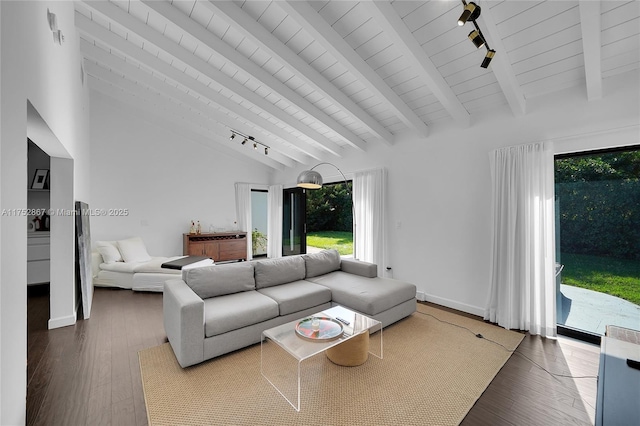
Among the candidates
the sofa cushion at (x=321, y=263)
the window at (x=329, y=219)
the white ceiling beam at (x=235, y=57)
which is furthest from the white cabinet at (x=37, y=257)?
the window at (x=329, y=219)

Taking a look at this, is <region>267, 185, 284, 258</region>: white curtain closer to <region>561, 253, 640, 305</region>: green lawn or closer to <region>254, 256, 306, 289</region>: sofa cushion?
<region>254, 256, 306, 289</region>: sofa cushion

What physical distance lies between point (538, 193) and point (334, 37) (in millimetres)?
2737

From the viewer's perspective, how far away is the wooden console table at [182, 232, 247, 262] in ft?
20.7

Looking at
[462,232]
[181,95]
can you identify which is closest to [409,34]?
[462,232]

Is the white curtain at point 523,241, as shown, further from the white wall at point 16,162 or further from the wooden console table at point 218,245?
the wooden console table at point 218,245

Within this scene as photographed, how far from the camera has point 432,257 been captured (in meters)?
4.09

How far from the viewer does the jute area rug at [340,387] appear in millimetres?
1847

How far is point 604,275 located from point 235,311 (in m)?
3.82

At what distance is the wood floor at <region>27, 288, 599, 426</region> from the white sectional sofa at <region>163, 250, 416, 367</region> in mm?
450

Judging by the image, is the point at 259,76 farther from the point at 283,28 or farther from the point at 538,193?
the point at 538,193

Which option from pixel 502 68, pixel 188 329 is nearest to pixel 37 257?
pixel 188 329

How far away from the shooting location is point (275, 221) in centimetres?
732

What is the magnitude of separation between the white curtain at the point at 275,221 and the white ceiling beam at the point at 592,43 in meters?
5.88

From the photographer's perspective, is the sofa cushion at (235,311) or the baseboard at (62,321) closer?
the sofa cushion at (235,311)
